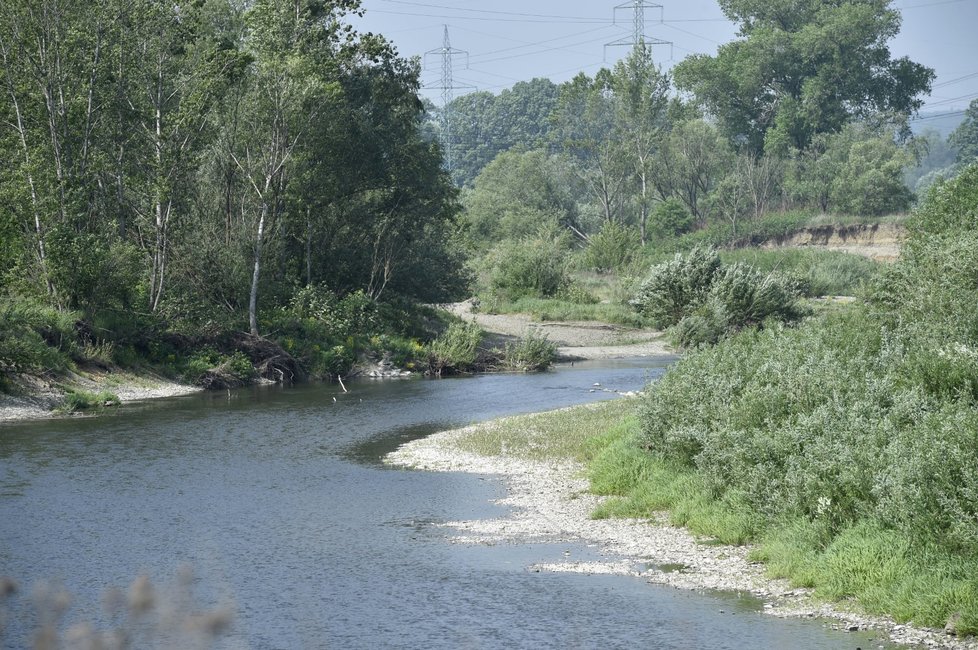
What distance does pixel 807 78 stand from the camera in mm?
107188

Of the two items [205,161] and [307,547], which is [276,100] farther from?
[307,547]

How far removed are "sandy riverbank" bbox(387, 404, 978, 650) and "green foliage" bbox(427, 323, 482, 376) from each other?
19.3 meters

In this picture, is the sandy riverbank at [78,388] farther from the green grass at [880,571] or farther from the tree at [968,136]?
the tree at [968,136]

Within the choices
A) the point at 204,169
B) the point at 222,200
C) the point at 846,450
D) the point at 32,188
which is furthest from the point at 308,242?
the point at 846,450

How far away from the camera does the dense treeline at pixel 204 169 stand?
3609 centimetres

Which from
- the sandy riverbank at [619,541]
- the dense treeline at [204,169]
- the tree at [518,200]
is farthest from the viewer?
the tree at [518,200]

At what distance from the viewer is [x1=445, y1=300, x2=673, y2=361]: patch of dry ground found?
48.8 meters

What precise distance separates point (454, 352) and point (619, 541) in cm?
2678

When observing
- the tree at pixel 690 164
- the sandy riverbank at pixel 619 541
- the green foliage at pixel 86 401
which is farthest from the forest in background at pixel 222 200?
the tree at pixel 690 164

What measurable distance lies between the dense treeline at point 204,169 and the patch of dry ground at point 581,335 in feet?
17.5

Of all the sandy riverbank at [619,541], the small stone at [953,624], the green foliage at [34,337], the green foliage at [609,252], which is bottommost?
the sandy riverbank at [619,541]

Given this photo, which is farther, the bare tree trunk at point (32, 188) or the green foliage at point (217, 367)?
the green foliage at point (217, 367)

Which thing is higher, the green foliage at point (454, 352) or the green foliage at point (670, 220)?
the green foliage at point (670, 220)

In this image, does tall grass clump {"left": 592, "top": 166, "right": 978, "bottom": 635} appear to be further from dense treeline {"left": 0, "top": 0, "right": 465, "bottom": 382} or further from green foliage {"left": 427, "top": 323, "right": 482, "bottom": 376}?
dense treeline {"left": 0, "top": 0, "right": 465, "bottom": 382}
